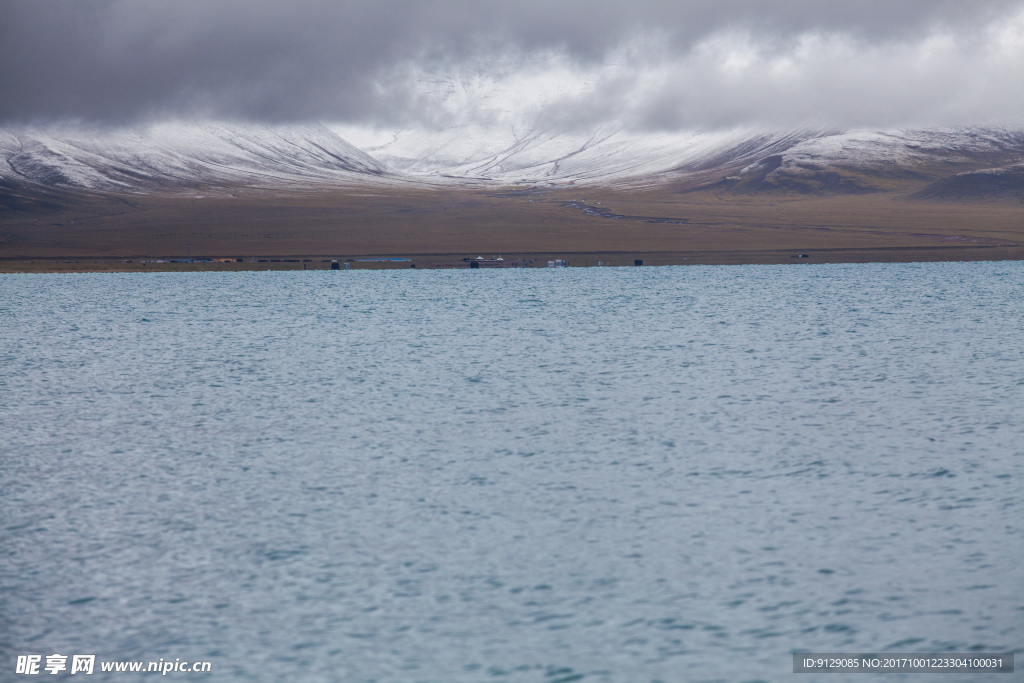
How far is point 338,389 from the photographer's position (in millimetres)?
47719

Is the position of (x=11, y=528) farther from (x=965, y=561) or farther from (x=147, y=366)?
(x=147, y=366)

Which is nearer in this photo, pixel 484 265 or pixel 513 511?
pixel 513 511

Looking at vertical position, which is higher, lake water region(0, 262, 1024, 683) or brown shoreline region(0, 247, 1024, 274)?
brown shoreline region(0, 247, 1024, 274)

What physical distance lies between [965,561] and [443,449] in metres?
17.1

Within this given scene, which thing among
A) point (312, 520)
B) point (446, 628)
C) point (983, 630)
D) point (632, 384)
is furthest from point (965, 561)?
point (632, 384)

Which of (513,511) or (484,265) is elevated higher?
(484,265)

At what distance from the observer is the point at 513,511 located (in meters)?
25.6

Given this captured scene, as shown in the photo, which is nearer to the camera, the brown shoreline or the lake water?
the lake water

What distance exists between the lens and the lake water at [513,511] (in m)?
18.0

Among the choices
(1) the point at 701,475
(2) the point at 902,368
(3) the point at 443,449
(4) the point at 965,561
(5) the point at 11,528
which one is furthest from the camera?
(2) the point at 902,368

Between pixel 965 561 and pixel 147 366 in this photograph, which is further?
pixel 147 366

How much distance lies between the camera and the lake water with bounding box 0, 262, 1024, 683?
18.0 m

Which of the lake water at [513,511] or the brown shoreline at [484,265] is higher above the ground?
the brown shoreline at [484,265]

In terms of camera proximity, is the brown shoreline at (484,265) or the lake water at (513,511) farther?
the brown shoreline at (484,265)
